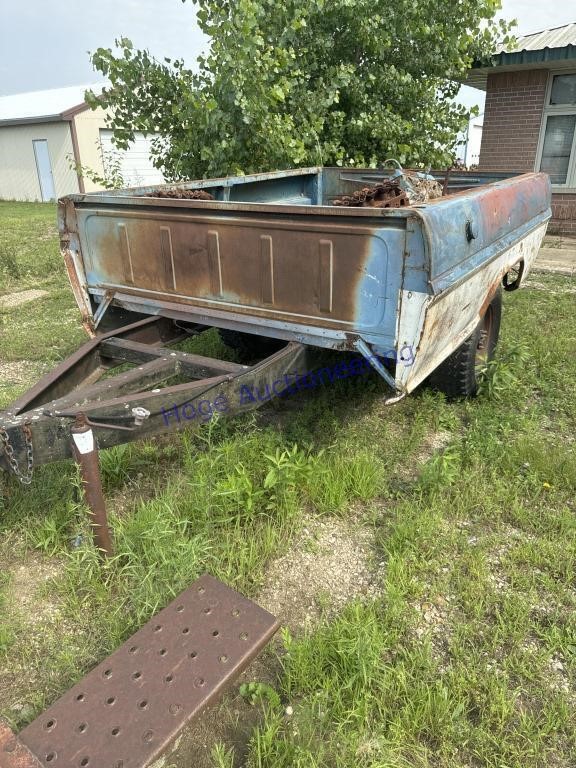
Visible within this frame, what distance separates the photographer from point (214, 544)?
8.61 feet

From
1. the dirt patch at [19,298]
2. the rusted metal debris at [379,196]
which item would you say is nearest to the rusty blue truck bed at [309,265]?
the rusted metal debris at [379,196]

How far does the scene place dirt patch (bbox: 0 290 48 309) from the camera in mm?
6609

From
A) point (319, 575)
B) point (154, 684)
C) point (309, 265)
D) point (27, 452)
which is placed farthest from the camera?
point (309, 265)

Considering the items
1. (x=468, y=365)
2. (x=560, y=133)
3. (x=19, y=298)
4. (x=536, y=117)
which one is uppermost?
(x=536, y=117)

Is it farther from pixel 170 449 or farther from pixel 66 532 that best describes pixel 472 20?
pixel 66 532

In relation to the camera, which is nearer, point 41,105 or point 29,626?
point 29,626

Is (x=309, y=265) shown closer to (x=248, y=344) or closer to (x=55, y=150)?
(x=248, y=344)

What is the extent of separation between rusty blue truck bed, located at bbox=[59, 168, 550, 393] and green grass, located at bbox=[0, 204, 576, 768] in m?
0.64

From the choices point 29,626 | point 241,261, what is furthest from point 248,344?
point 29,626

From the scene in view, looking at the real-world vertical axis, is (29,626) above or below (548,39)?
below

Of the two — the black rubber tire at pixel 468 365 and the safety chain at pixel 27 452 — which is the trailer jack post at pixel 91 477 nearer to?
the safety chain at pixel 27 452

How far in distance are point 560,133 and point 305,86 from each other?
218 inches

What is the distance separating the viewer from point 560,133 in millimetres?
9719

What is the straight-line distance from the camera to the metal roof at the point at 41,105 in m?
19.6
